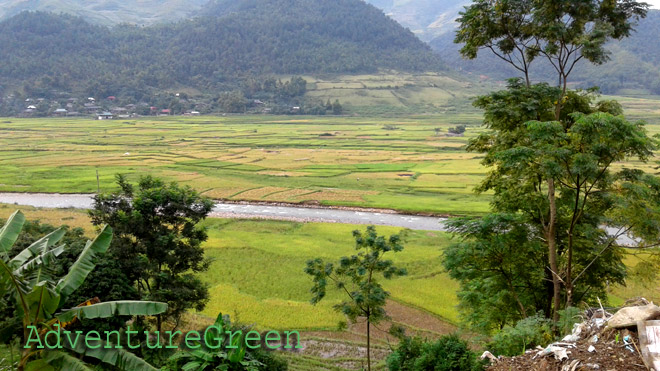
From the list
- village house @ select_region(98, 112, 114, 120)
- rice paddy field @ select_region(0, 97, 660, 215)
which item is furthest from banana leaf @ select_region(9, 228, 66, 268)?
village house @ select_region(98, 112, 114, 120)

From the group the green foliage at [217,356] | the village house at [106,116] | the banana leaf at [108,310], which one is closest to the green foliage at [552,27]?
the green foliage at [217,356]

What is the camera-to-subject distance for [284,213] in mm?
30125

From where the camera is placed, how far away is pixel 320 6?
184750 millimetres

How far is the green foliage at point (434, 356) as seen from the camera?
28.4 ft

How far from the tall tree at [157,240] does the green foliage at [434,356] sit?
5.75 meters

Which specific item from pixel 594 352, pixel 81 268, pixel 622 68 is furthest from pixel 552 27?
pixel 622 68

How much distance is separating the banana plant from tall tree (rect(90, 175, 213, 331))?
3.93 meters

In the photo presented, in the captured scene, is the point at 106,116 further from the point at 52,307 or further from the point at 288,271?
the point at 52,307

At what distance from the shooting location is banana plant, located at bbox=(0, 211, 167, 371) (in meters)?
6.29

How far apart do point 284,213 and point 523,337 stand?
22814 millimetres

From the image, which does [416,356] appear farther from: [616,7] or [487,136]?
[616,7]

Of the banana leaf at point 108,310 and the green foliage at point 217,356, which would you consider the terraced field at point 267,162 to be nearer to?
the green foliage at point 217,356

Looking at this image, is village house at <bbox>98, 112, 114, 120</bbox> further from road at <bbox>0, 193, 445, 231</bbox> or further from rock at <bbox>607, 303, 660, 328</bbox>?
rock at <bbox>607, 303, 660, 328</bbox>

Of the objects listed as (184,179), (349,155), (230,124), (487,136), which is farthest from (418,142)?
(487,136)
